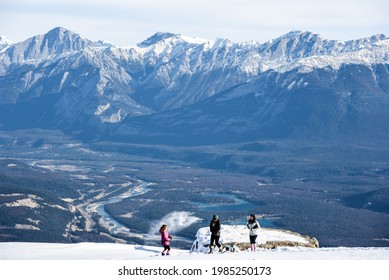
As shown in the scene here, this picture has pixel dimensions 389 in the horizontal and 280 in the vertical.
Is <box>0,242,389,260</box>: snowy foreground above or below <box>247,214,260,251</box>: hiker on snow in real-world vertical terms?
below

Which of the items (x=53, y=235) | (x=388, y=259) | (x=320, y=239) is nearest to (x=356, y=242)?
(x=320, y=239)

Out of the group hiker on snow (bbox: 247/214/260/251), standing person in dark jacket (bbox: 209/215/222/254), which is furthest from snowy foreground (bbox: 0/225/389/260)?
hiker on snow (bbox: 247/214/260/251)

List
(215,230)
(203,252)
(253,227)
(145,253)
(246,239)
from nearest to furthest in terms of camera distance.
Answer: (215,230), (253,227), (203,252), (246,239), (145,253)

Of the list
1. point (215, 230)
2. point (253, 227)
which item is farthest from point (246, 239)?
point (215, 230)

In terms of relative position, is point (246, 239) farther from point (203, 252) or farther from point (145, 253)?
point (145, 253)

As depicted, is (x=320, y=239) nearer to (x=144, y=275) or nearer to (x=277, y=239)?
(x=277, y=239)

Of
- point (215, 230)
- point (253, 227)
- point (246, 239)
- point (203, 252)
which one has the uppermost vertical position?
point (253, 227)

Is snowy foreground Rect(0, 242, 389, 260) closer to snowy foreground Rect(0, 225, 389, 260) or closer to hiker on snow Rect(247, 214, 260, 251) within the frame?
snowy foreground Rect(0, 225, 389, 260)
